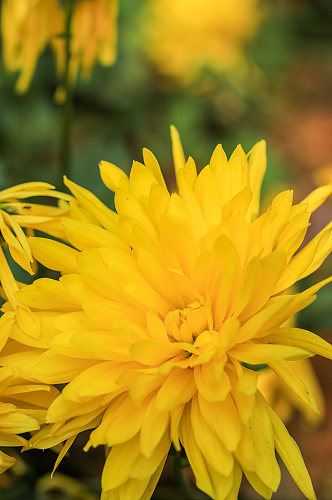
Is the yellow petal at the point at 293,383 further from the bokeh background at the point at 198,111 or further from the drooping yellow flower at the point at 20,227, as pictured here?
the bokeh background at the point at 198,111

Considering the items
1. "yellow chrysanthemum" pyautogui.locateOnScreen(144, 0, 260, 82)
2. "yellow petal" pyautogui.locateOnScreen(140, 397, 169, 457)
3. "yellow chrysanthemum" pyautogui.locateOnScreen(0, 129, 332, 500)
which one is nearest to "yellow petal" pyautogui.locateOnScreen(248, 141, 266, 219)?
"yellow chrysanthemum" pyautogui.locateOnScreen(0, 129, 332, 500)

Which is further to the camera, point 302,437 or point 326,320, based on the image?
point 302,437

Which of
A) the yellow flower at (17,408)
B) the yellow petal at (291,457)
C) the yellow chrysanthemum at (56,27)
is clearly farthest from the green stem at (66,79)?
the yellow petal at (291,457)

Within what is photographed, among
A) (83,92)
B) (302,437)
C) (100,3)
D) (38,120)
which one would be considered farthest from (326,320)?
(83,92)

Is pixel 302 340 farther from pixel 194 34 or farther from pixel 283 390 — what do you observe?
pixel 194 34

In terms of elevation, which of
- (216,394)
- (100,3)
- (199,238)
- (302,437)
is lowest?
(302,437)

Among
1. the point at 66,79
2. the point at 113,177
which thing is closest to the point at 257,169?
the point at 113,177

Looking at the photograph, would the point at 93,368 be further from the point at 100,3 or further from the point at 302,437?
the point at 302,437
